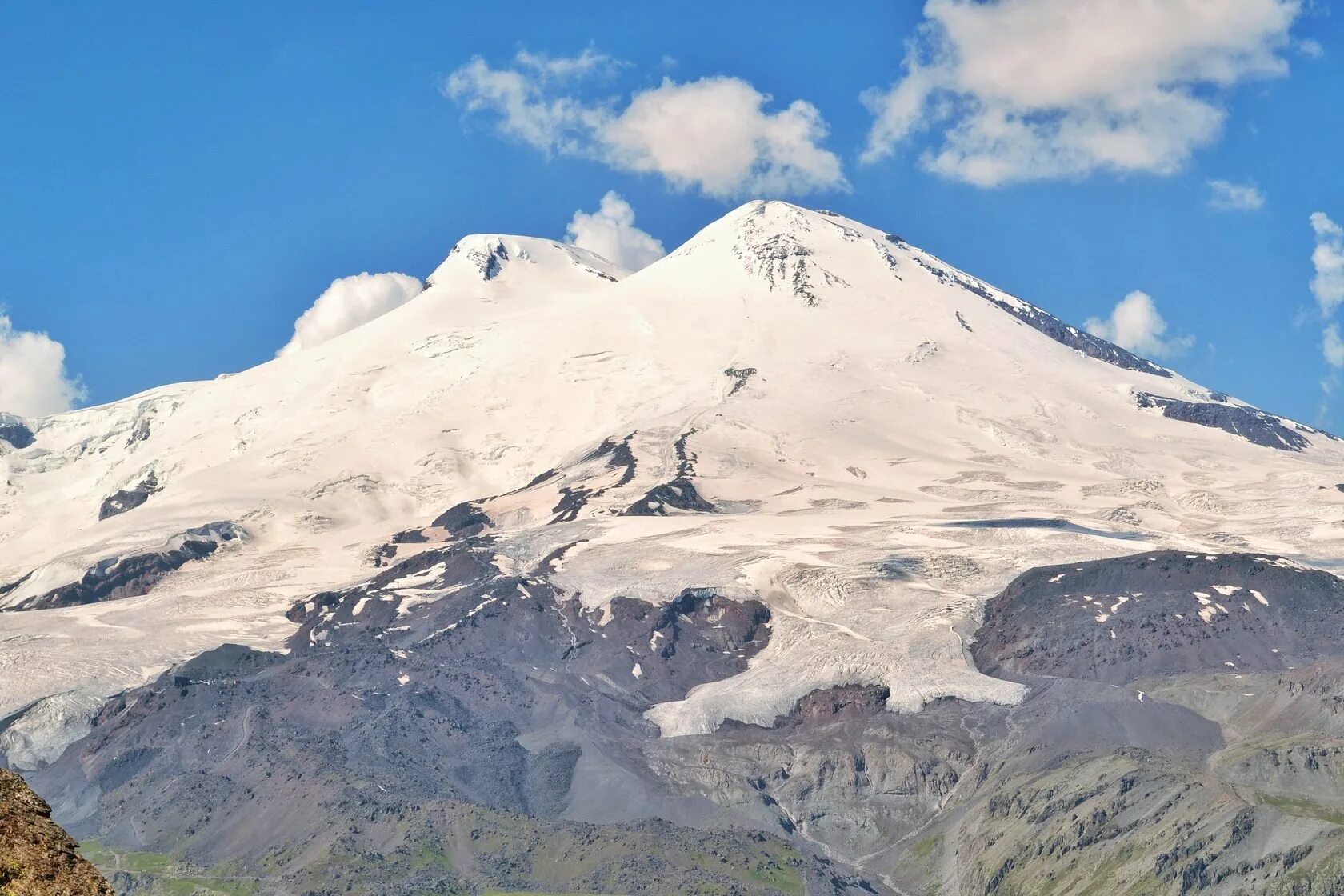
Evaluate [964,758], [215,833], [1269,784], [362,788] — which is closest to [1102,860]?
[1269,784]

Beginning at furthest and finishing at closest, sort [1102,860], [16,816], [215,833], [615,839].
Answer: [215,833] → [615,839] → [1102,860] → [16,816]

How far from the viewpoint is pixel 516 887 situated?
169750 millimetres

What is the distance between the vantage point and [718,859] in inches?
6668

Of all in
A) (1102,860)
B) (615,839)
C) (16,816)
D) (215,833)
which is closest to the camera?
(16,816)

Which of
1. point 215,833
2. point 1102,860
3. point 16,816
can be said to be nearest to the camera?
point 16,816

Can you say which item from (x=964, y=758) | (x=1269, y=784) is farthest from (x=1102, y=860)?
(x=964, y=758)

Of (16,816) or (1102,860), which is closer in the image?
(16,816)

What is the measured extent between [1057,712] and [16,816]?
180293mm

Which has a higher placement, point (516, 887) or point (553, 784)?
point (553, 784)

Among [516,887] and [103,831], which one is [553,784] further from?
[103,831]

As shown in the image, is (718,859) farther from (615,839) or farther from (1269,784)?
(1269,784)

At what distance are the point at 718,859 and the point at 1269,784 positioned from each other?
50935mm

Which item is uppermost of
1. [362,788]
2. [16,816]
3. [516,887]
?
[362,788]

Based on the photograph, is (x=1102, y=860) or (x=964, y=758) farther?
(x=964, y=758)
